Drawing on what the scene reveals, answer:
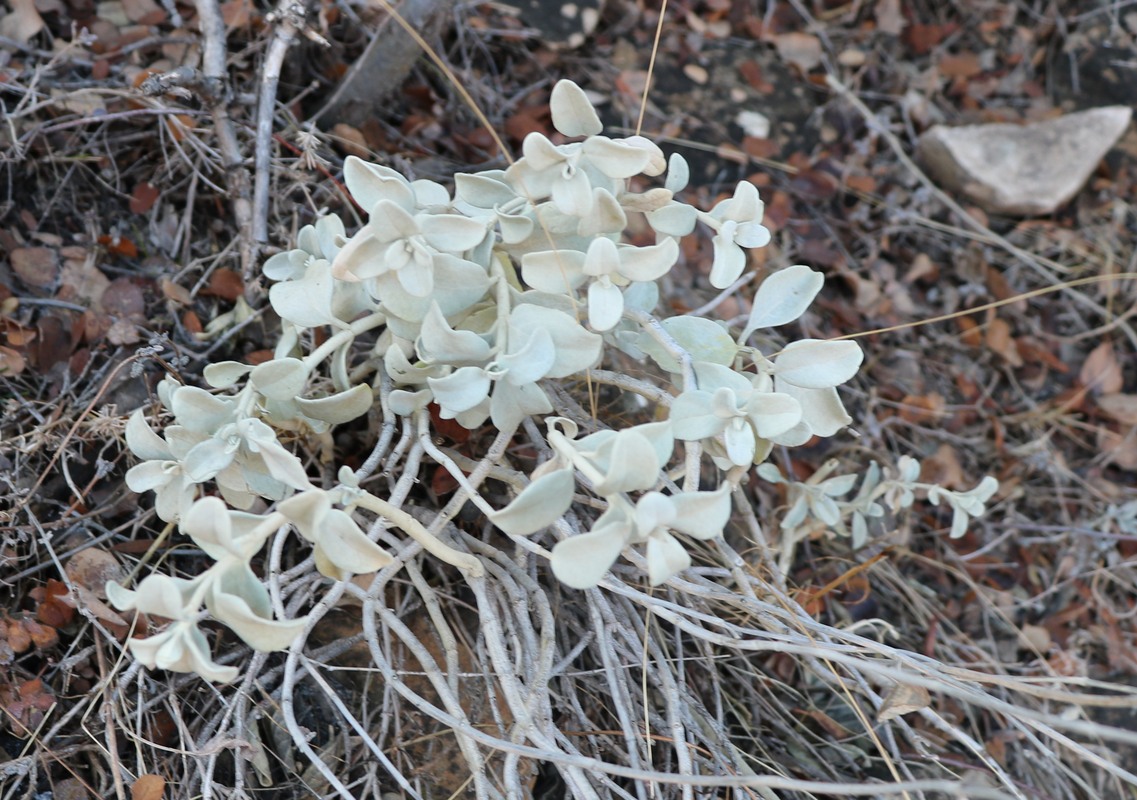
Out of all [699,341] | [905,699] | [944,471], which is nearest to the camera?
[905,699]

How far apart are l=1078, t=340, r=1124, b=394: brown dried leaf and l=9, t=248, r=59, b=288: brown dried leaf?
6.51ft

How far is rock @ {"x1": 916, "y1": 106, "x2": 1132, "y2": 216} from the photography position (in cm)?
207

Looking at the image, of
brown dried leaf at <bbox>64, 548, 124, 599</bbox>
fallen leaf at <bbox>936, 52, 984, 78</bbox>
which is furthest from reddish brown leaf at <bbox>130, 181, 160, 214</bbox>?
fallen leaf at <bbox>936, 52, 984, 78</bbox>

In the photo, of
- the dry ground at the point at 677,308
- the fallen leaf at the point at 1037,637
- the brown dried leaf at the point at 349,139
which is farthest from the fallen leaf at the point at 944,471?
the brown dried leaf at the point at 349,139

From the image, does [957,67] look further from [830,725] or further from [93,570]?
[93,570]

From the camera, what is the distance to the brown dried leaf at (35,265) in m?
1.33

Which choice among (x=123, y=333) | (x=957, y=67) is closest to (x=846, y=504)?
(x=123, y=333)

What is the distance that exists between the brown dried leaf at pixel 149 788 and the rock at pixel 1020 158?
6.38 ft

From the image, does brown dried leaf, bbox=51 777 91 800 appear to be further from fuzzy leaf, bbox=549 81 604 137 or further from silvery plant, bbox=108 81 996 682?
fuzzy leaf, bbox=549 81 604 137

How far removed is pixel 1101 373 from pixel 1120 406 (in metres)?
0.08

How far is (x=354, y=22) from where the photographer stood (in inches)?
61.4

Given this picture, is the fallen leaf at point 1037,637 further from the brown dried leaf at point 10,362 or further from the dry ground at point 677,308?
the brown dried leaf at point 10,362

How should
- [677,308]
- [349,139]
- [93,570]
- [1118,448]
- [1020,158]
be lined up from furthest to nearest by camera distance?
[1020,158] → [1118,448] → [677,308] → [349,139] → [93,570]

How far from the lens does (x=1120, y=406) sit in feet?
6.42
